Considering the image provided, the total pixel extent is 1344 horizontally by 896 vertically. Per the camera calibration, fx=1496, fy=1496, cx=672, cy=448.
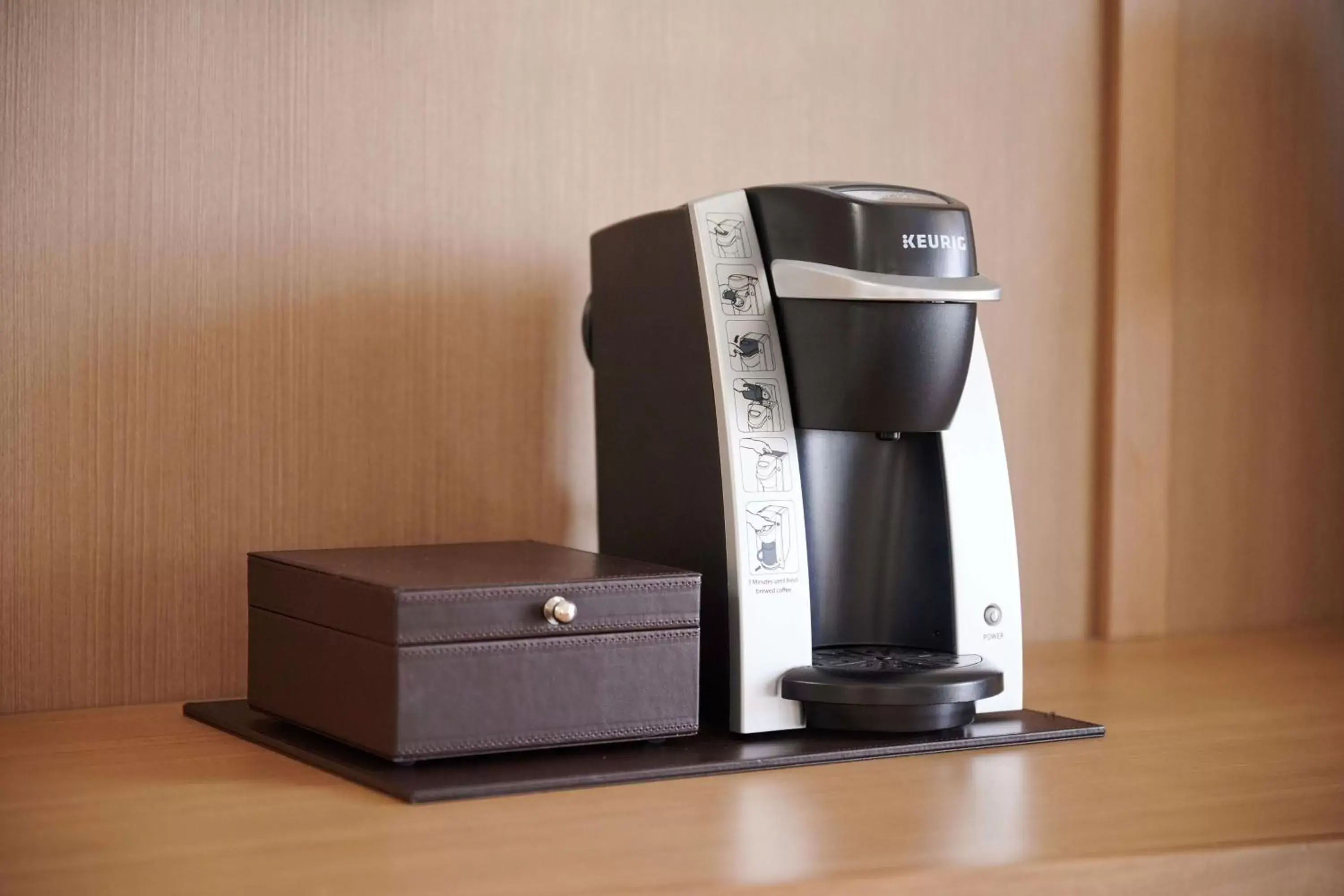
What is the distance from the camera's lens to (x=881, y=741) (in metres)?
0.98

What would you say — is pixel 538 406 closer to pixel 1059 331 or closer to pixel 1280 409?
pixel 1059 331

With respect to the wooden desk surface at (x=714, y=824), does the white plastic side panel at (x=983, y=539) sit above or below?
above

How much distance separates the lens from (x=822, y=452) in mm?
1060

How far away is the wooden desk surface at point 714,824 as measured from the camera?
0.71 metres

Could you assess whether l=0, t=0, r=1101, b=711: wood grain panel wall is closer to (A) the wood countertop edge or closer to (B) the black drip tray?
(B) the black drip tray

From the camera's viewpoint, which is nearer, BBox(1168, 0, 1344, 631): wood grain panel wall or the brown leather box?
the brown leather box

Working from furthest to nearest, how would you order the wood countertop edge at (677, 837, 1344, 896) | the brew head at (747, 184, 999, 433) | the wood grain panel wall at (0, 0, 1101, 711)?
the wood grain panel wall at (0, 0, 1101, 711)
the brew head at (747, 184, 999, 433)
the wood countertop edge at (677, 837, 1344, 896)

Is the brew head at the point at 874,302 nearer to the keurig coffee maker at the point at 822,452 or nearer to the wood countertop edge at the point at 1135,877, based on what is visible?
the keurig coffee maker at the point at 822,452

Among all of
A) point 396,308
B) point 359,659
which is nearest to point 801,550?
point 359,659

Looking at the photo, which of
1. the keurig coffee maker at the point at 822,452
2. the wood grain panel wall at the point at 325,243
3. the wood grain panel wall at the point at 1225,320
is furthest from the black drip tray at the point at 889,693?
the wood grain panel wall at the point at 1225,320

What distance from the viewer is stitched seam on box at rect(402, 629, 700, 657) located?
2.89ft

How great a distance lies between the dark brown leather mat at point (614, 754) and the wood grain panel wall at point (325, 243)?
0.17 m

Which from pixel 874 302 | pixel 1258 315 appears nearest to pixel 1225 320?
pixel 1258 315

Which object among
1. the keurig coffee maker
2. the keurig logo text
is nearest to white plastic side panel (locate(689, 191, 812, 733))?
the keurig coffee maker
